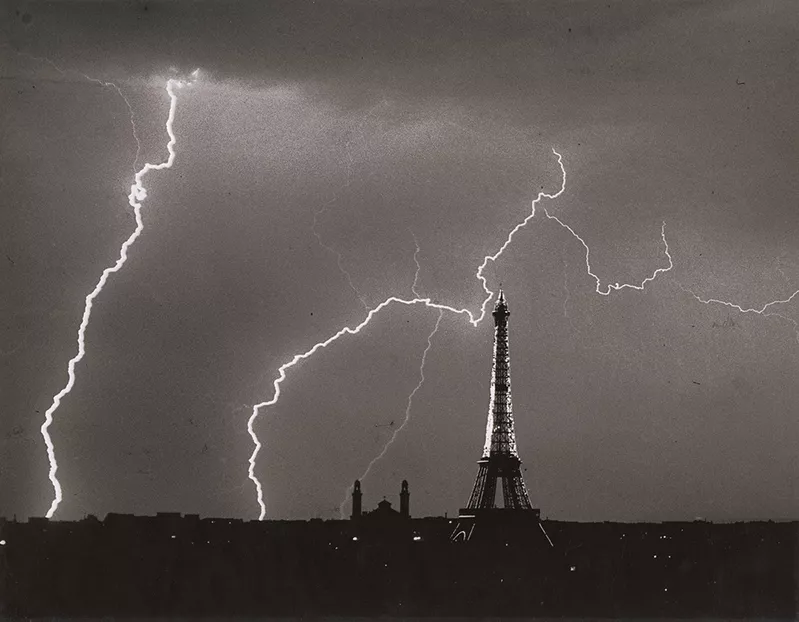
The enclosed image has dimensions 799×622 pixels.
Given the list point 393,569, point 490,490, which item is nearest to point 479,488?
point 490,490

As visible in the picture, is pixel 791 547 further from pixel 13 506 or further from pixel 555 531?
pixel 13 506

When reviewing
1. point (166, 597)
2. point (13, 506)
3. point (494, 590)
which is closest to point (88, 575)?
point (166, 597)

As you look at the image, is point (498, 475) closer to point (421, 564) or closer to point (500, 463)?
point (500, 463)

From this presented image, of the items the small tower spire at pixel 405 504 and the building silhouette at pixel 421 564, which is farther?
the small tower spire at pixel 405 504

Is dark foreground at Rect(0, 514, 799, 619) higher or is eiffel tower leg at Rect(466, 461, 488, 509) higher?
eiffel tower leg at Rect(466, 461, 488, 509)

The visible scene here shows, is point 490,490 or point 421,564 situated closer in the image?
point 421,564

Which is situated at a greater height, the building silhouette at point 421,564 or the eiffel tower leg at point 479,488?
the eiffel tower leg at point 479,488
